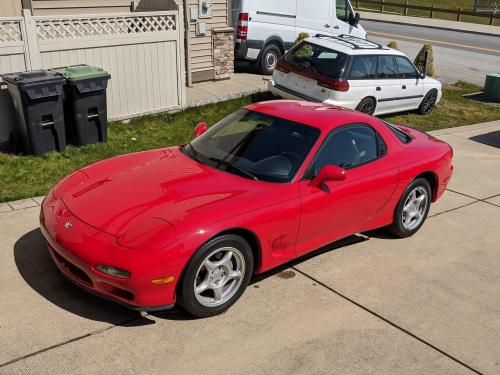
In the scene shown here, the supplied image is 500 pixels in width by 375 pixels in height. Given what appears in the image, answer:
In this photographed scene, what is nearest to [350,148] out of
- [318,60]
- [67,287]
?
[67,287]

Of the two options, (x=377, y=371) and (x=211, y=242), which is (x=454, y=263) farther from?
(x=211, y=242)

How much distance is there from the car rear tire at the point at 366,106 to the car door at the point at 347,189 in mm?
4840

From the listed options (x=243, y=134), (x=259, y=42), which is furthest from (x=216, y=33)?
(x=243, y=134)

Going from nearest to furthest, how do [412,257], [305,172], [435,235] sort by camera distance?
[305,172] < [412,257] < [435,235]

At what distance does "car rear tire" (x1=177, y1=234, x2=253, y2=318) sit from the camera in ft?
13.2

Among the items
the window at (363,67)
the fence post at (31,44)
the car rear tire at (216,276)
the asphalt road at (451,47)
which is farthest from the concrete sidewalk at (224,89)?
the asphalt road at (451,47)

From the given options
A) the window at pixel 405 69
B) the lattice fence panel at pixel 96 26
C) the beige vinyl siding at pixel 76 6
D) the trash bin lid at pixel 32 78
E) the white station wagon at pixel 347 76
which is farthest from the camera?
the window at pixel 405 69

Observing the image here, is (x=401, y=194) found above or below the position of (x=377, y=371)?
above

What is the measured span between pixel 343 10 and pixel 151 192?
1186cm

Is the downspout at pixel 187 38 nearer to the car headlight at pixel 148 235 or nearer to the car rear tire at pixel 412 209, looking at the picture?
the car rear tire at pixel 412 209

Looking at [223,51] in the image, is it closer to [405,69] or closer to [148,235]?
[405,69]

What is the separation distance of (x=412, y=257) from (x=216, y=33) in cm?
792

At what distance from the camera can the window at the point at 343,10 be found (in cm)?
1470

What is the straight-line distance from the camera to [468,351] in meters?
4.15
